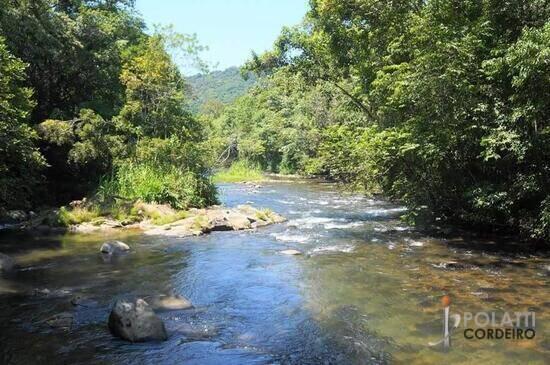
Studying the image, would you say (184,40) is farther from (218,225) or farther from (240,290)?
(240,290)

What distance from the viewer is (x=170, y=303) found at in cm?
973

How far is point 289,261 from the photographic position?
1373 centimetres

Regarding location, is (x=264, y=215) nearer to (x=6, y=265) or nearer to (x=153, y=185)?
(x=153, y=185)

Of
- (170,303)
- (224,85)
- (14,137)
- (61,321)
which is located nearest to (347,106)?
(14,137)

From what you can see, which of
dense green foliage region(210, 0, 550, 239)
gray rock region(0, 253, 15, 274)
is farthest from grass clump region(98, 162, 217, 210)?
gray rock region(0, 253, 15, 274)

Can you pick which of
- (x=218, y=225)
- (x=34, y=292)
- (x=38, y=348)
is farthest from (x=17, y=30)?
(x=38, y=348)

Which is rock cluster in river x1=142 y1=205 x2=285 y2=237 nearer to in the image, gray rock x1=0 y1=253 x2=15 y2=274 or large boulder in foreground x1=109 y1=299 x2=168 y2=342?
gray rock x1=0 y1=253 x2=15 y2=274

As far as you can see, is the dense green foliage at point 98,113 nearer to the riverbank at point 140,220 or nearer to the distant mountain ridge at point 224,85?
the riverbank at point 140,220

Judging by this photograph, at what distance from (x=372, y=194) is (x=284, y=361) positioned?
21268 mm

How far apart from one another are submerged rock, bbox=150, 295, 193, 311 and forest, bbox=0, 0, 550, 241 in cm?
823
